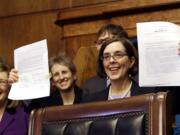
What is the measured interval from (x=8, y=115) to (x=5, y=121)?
39 millimetres

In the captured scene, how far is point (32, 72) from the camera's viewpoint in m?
1.50

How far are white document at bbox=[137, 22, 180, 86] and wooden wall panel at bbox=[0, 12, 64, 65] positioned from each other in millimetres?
1398

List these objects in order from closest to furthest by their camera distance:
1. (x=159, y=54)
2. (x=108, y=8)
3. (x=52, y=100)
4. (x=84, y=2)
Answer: (x=159, y=54) → (x=52, y=100) → (x=108, y=8) → (x=84, y=2)

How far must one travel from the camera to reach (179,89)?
135 cm

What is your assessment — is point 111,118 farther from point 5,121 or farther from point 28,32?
point 28,32

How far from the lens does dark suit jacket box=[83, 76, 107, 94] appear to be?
68.4 inches

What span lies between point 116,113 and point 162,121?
0.40ft

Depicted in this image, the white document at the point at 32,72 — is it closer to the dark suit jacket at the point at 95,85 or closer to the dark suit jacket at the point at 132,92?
the dark suit jacket at the point at 132,92

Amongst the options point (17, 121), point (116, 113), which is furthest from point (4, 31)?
point (116, 113)

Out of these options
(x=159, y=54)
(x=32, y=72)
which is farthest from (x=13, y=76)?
(x=159, y=54)

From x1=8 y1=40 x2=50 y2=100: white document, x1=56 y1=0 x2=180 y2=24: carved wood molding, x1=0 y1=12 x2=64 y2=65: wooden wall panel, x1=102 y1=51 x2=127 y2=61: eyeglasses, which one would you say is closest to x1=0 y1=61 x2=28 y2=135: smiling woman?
x1=8 y1=40 x2=50 y2=100: white document

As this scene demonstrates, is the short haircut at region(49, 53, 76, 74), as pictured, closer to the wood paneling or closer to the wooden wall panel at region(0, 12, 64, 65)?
the wood paneling

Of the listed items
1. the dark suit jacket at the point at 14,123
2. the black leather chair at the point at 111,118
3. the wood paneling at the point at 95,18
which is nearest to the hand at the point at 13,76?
the dark suit jacket at the point at 14,123

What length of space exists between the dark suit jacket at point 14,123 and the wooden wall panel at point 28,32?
108cm
